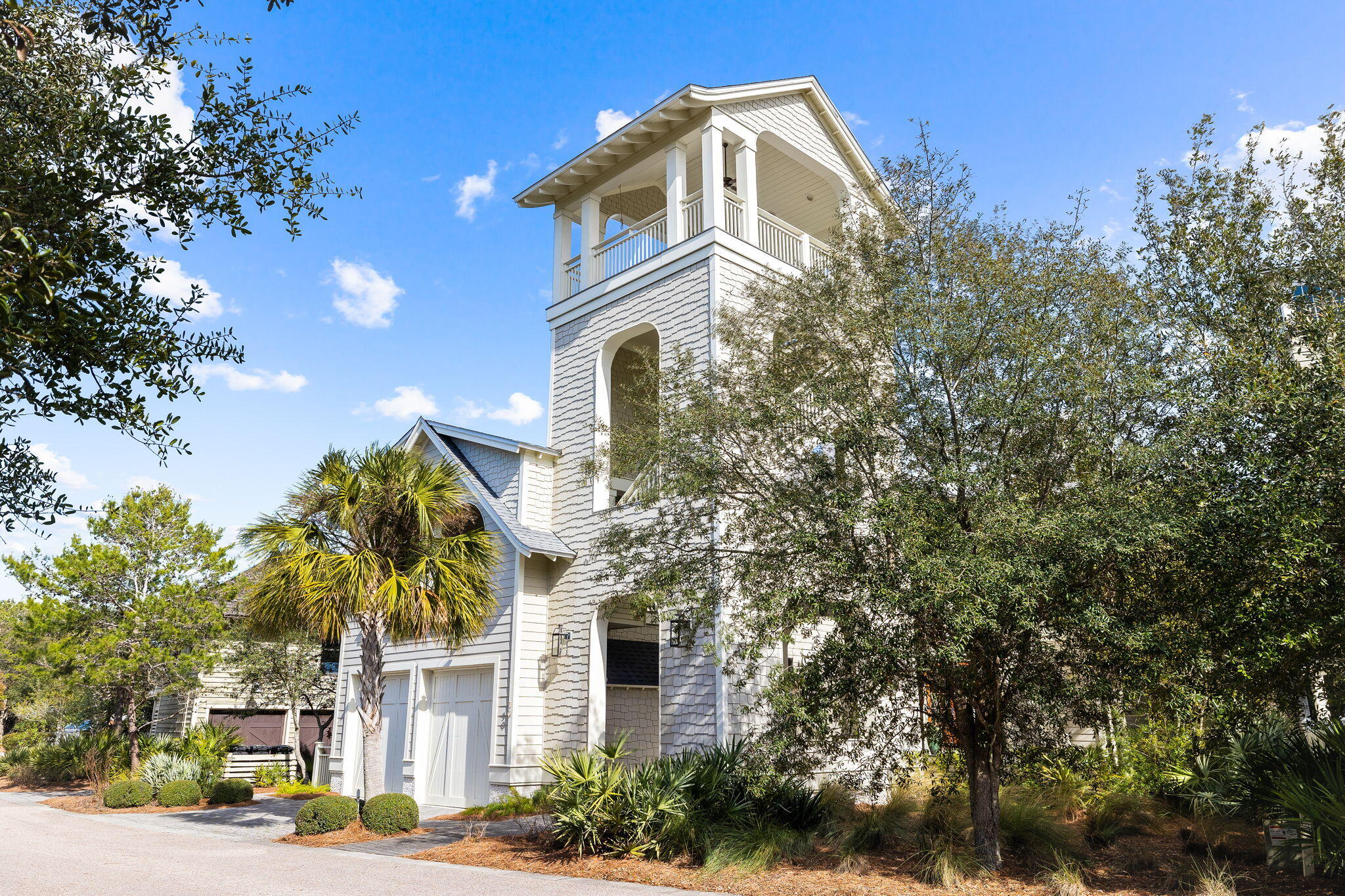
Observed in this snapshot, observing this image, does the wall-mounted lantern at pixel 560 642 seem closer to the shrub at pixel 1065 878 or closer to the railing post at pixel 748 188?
the railing post at pixel 748 188

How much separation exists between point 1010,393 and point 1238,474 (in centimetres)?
→ 232

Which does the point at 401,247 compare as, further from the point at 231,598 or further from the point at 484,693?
the point at 231,598

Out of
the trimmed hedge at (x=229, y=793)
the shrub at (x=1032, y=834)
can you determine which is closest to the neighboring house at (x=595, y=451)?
the trimmed hedge at (x=229, y=793)

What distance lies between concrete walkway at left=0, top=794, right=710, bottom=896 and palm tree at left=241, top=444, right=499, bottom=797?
2201 millimetres

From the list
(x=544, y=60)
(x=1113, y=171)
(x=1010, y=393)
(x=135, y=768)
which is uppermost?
(x=544, y=60)

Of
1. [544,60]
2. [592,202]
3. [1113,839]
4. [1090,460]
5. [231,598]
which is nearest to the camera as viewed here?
[1090,460]

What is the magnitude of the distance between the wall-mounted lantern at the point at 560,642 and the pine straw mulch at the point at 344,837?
3.59 meters

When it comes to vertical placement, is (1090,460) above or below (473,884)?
above

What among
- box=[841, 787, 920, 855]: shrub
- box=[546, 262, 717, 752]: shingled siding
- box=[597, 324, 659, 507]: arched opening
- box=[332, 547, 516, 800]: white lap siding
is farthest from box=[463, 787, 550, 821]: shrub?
box=[841, 787, 920, 855]: shrub

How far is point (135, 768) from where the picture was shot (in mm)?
21281

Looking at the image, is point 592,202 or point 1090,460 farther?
point 592,202

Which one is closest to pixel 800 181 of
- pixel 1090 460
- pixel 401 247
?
pixel 401 247

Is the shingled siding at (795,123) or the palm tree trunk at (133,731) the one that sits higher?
the shingled siding at (795,123)

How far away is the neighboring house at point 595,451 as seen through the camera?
15.6m
